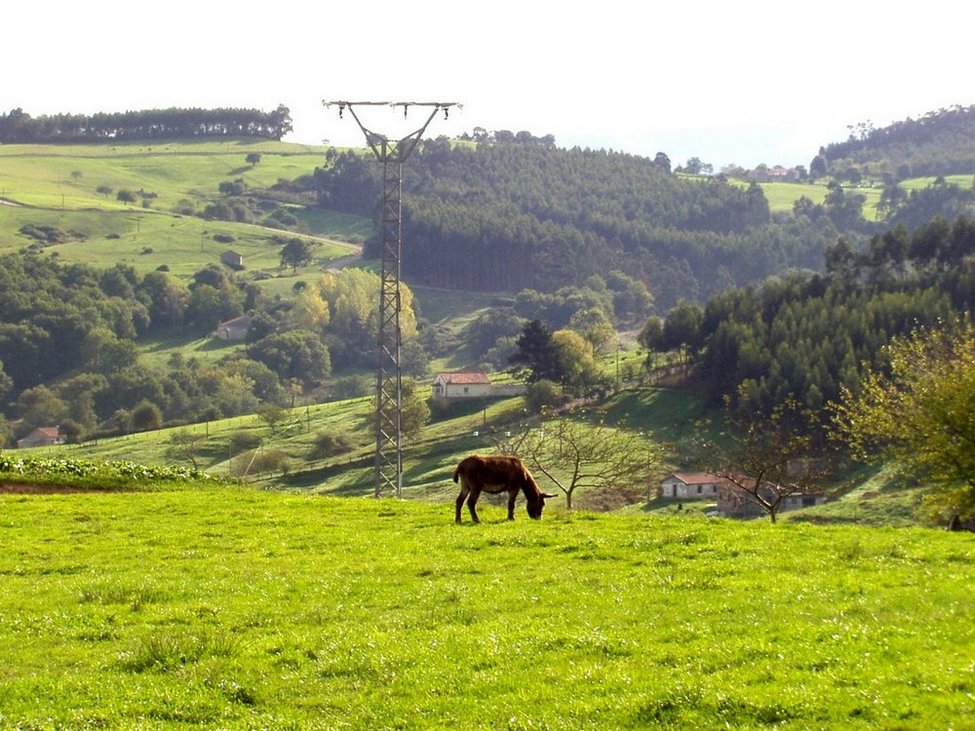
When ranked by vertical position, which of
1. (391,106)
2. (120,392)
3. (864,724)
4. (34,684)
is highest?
(391,106)

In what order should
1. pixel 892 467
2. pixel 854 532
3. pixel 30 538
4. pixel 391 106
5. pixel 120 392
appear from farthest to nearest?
pixel 120 392, pixel 892 467, pixel 391 106, pixel 30 538, pixel 854 532

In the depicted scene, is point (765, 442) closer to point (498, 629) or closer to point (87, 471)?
point (87, 471)

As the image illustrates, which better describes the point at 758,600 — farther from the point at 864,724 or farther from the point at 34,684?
the point at 34,684

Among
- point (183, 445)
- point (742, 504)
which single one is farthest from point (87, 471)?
point (183, 445)

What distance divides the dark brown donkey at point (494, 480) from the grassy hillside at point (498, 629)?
2.19 metres

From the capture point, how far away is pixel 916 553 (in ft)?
69.9

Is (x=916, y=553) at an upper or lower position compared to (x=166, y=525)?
upper

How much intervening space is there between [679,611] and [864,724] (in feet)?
17.6

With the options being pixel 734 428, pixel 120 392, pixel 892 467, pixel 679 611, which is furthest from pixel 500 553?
pixel 120 392

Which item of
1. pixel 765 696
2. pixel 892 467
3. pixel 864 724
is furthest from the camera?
pixel 892 467

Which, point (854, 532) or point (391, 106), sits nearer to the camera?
point (854, 532)

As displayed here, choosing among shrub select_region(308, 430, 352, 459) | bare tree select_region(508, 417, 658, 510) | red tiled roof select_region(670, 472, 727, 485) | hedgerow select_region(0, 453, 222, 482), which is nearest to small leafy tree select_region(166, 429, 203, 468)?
shrub select_region(308, 430, 352, 459)

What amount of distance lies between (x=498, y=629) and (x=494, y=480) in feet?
39.8

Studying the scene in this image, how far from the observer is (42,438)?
5733 inches
